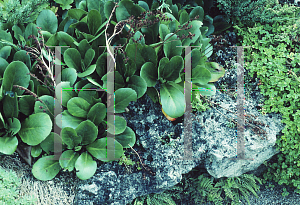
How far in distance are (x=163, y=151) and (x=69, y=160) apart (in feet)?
2.89

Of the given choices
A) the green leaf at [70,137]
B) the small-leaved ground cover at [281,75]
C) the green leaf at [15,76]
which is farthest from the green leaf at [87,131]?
the small-leaved ground cover at [281,75]

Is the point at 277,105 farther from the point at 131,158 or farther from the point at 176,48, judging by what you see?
the point at 131,158

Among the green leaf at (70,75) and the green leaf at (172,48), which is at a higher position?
the green leaf at (172,48)

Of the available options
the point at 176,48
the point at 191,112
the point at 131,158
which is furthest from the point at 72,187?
the point at 176,48

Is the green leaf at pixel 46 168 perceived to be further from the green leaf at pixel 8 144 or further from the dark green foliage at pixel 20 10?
the dark green foliage at pixel 20 10

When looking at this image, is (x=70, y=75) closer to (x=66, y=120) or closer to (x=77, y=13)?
(x=66, y=120)

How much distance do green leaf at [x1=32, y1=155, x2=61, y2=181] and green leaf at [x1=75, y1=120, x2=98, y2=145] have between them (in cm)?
30

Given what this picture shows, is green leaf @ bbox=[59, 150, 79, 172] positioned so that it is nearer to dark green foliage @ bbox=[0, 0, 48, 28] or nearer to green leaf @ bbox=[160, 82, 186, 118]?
green leaf @ bbox=[160, 82, 186, 118]

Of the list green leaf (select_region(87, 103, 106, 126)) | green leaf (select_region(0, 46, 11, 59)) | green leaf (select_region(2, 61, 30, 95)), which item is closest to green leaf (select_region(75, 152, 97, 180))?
green leaf (select_region(87, 103, 106, 126))

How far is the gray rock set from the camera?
7.22ft

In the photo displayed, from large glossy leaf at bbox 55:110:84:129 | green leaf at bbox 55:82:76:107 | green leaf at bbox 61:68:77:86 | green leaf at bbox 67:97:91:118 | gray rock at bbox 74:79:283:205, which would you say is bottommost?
gray rock at bbox 74:79:283:205

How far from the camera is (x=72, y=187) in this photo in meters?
2.16

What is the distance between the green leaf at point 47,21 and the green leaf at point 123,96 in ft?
3.25

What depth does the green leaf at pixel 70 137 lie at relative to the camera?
200 centimetres
